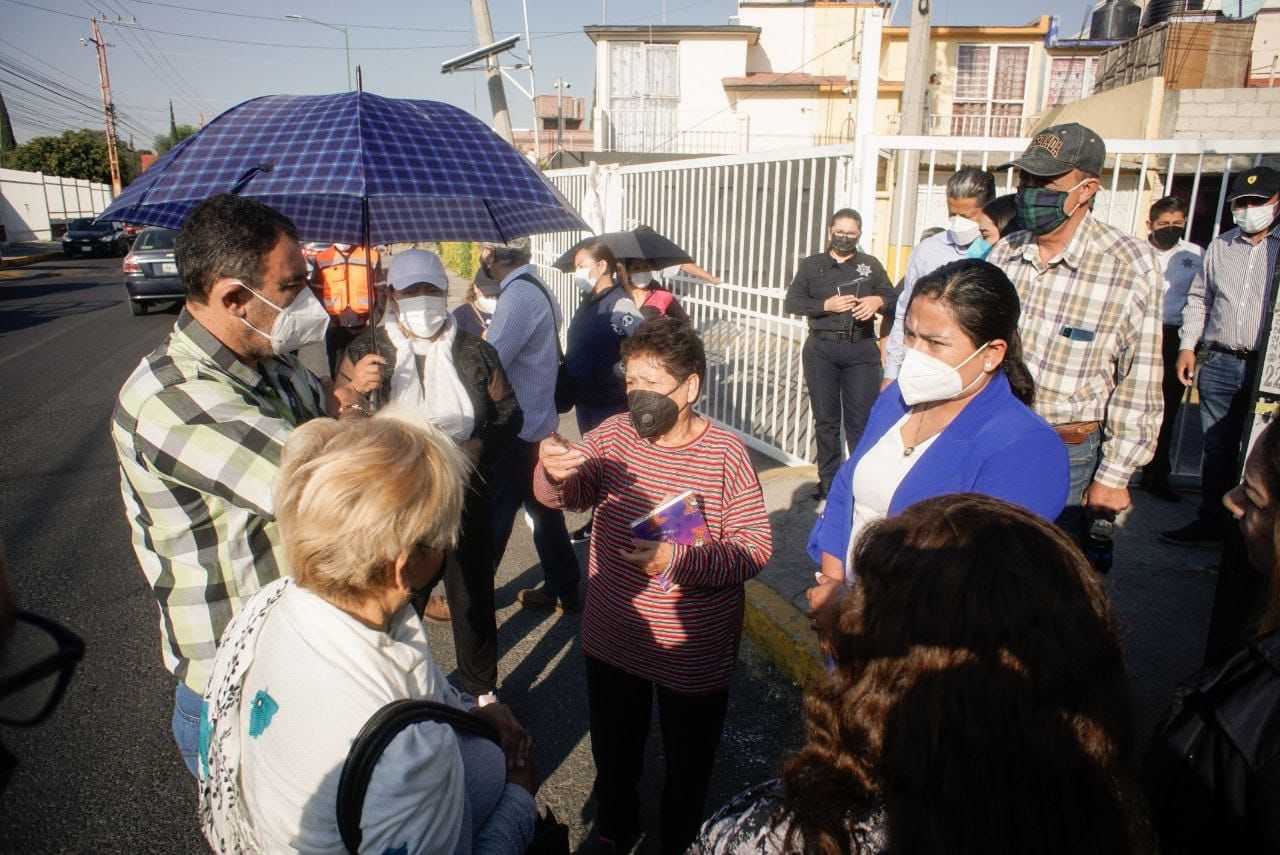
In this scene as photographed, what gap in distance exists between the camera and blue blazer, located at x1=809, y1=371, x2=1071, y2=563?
80.7 inches

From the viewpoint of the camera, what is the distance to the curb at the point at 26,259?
28.6m

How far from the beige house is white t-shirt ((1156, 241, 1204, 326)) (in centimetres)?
2342

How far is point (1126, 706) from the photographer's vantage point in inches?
43.4

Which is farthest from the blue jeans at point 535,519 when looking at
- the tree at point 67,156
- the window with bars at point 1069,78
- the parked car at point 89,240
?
the tree at point 67,156

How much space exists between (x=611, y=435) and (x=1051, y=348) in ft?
5.92

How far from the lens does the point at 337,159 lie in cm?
264

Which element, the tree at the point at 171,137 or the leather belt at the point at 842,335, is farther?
the tree at the point at 171,137

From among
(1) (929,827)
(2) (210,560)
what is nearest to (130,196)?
(2) (210,560)

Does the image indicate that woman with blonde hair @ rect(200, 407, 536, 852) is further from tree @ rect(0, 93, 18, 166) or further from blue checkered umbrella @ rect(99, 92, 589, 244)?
tree @ rect(0, 93, 18, 166)

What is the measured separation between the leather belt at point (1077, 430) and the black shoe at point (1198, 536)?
2146 millimetres

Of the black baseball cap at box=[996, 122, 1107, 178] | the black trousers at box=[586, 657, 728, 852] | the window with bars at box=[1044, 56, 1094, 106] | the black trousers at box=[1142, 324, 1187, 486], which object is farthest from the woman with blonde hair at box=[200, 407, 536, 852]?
the window with bars at box=[1044, 56, 1094, 106]

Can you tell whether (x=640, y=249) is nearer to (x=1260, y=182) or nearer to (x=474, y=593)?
(x=474, y=593)

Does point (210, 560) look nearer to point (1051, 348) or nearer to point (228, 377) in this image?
point (228, 377)

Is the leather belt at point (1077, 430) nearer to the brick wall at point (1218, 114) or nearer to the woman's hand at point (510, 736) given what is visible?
the woman's hand at point (510, 736)
